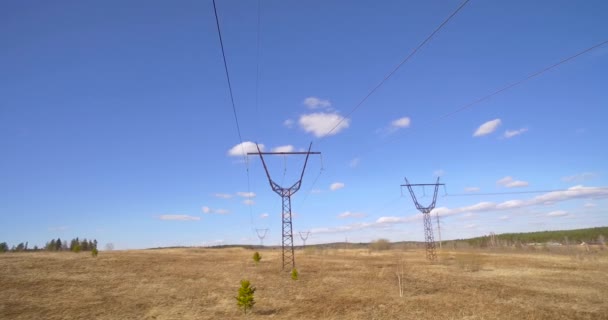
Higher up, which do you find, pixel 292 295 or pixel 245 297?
pixel 245 297

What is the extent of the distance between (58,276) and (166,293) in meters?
15.7

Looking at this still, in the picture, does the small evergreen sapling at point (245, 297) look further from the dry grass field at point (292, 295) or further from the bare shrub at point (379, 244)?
the bare shrub at point (379, 244)

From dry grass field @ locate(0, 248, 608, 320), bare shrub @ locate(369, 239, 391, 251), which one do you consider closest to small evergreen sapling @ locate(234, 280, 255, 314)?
dry grass field @ locate(0, 248, 608, 320)

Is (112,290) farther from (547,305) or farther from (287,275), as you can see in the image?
(547,305)

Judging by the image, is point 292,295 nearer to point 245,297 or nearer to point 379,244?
point 245,297

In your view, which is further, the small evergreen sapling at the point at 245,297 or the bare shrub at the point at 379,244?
the bare shrub at the point at 379,244

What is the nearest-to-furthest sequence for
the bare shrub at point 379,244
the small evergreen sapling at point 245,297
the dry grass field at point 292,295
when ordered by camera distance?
the dry grass field at point 292,295, the small evergreen sapling at point 245,297, the bare shrub at point 379,244

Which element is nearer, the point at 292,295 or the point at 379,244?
the point at 292,295

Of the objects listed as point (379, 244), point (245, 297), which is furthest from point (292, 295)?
point (379, 244)

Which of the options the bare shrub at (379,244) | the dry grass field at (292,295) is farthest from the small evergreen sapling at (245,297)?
the bare shrub at (379,244)

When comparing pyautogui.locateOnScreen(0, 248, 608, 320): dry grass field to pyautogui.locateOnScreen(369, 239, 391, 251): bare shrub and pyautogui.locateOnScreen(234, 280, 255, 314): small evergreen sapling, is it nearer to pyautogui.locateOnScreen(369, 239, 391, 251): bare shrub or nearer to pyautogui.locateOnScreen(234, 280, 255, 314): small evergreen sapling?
pyautogui.locateOnScreen(234, 280, 255, 314): small evergreen sapling

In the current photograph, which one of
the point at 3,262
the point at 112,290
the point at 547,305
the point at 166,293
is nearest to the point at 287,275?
the point at 166,293

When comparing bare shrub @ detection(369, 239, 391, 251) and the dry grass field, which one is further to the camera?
bare shrub @ detection(369, 239, 391, 251)

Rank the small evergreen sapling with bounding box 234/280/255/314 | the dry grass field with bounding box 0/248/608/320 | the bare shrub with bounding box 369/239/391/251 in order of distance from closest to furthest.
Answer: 1. the dry grass field with bounding box 0/248/608/320
2. the small evergreen sapling with bounding box 234/280/255/314
3. the bare shrub with bounding box 369/239/391/251
